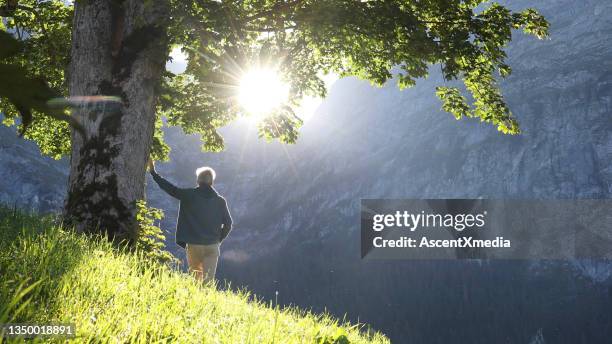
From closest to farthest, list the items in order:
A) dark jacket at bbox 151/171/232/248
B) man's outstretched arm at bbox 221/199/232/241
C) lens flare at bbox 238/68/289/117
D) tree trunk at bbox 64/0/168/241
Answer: tree trunk at bbox 64/0/168/241 → dark jacket at bbox 151/171/232/248 → man's outstretched arm at bbox 221/199/232/241 → lens flare at bbox 238/68/289/117

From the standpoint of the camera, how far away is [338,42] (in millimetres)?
9250

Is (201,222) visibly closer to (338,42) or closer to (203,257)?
(203,257)

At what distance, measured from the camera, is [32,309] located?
271 cm

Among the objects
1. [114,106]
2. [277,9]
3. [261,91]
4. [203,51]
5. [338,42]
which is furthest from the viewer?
[261,91]

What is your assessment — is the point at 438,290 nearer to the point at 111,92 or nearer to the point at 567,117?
the point at 567,117

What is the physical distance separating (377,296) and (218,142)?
618 ft

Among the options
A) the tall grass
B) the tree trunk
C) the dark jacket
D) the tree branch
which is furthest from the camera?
the tree branch

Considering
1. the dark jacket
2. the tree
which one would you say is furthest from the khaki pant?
the tree

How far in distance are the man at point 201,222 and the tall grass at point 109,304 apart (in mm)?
3926

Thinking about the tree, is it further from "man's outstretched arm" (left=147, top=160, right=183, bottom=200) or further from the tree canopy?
"man's outstretched arm" (left=147, top=160, right=183, bottom=200)

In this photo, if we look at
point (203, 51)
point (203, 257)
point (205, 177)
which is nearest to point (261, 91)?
point (203, 51)

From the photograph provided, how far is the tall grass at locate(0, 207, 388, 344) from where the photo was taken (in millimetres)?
2787

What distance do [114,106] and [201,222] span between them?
2382 mm

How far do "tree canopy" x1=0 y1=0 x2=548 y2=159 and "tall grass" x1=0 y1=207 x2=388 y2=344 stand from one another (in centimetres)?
417
